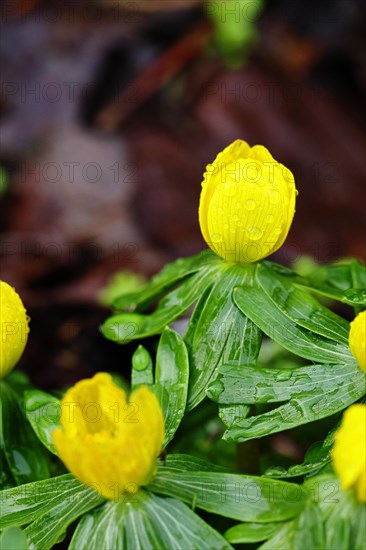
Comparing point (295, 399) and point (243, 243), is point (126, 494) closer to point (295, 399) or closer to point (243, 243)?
point (295, 399)

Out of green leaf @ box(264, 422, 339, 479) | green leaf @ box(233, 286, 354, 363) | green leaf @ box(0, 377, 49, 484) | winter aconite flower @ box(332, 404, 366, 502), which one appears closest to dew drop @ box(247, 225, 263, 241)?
green leaf @ box(233, 286, 354, 363)

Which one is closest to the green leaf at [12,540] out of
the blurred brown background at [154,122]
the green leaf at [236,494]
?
the green leaf at [236,494]

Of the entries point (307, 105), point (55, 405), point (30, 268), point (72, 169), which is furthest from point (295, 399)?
point (307, 105)

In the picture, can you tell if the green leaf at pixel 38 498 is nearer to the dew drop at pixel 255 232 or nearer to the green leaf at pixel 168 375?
the green leaf at pixel 168 375

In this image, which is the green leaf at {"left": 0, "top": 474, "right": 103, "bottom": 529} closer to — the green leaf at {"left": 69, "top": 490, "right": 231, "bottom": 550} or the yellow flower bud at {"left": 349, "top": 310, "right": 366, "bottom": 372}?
the green leaf at {"left": 69, "top": 490, "right": 231, "bottom": 550}

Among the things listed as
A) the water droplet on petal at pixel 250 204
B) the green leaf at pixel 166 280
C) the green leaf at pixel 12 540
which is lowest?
the green leaf at pixel 12 540

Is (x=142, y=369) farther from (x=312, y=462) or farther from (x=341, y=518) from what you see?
(x=341, y=518)
